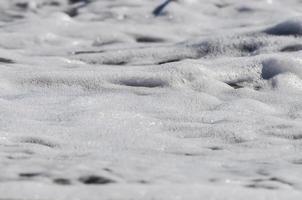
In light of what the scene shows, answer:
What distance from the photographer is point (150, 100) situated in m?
2.94

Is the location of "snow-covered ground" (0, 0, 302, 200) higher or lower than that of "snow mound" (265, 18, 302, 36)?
lower

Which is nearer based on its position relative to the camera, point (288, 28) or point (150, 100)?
point (150, 100)

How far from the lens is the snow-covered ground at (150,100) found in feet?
6.49

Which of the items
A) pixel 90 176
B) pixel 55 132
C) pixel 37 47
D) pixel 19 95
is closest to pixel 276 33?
pixel 37 47

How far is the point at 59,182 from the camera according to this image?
1917mm

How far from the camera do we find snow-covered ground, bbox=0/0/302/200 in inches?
77.9

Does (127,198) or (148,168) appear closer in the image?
(127,198)

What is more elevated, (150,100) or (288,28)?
(288,28)

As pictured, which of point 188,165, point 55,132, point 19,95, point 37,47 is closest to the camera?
point 188,165

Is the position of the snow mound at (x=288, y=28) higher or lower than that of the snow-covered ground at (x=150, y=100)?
higher

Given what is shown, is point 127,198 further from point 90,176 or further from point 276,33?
point 276,33

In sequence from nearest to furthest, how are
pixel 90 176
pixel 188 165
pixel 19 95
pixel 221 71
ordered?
1. pixel 90 176
2. pixel 188 165
3. pixel 19 95
4. pixel 221 71

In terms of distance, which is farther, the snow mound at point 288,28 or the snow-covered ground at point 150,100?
the snow mound at point 288,28

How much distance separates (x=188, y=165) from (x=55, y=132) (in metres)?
0.55
